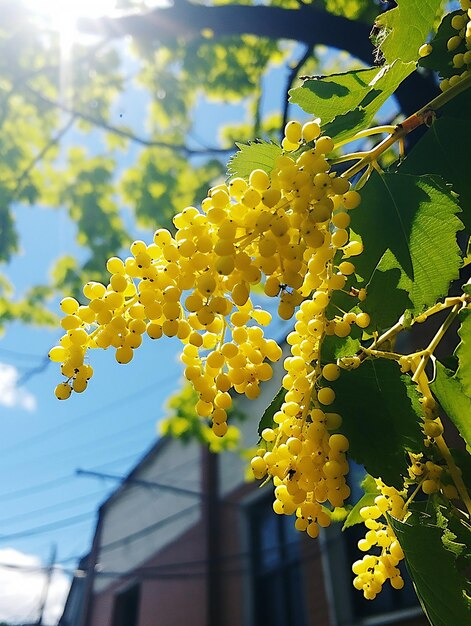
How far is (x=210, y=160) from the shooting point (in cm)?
446

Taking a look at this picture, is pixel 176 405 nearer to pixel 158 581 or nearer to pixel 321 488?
pixel 321 488

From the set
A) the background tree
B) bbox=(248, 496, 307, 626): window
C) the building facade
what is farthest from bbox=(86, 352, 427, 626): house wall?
the background tree

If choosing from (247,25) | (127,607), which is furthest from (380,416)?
(127,607)

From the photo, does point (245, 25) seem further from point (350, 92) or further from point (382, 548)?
point (382, 548)

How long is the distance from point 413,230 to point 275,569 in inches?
251

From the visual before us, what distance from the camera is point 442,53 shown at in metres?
0.68

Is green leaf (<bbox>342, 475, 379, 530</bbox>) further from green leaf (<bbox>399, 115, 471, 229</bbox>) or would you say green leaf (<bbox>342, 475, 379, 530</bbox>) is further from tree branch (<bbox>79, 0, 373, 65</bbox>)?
tree branch (<bbox>79, 0, 373, 65</bbox>)

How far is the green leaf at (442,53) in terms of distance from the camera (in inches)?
26.4

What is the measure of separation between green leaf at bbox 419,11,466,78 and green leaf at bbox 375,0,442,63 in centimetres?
8

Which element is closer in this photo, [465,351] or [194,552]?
→ [465,351]

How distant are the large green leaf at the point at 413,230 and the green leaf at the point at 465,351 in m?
0.04

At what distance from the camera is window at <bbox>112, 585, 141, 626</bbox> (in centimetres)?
956

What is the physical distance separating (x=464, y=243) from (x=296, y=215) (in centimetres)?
44

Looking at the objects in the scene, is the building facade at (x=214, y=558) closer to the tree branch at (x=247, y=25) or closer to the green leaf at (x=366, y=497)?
the tree branch at (x=247, y=25)
